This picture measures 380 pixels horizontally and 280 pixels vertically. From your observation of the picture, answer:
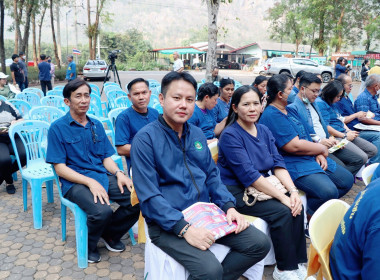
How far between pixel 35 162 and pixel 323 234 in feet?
9.70

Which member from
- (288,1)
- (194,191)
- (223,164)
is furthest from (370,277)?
(288,1)

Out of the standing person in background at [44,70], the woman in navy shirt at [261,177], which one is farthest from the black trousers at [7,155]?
the standing person in background at [44,70]

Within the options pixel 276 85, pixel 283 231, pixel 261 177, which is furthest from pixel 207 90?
pixel 283 231

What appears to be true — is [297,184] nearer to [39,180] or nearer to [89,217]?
[89,217]

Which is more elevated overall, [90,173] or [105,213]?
[90,173]

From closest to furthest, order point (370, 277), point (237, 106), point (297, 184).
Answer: point (370, 277) < point (237, 106) < point (297, 184)

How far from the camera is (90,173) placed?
253 centimetres

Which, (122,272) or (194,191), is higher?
(194,191)

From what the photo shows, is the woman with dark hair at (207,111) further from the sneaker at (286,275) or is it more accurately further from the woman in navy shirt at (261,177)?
the sneaker at (286,275)

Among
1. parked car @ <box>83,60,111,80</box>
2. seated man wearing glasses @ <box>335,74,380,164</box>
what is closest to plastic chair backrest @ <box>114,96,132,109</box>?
seated man wearing glasses @ <box>335,74,380,164</box>

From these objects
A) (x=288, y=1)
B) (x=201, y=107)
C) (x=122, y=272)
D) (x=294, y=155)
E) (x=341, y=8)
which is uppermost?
(x=288, y=1)

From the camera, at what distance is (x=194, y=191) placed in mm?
1905

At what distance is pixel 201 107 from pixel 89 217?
209 cm

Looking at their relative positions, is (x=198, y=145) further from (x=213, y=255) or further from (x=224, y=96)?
(x=224, y=96)
